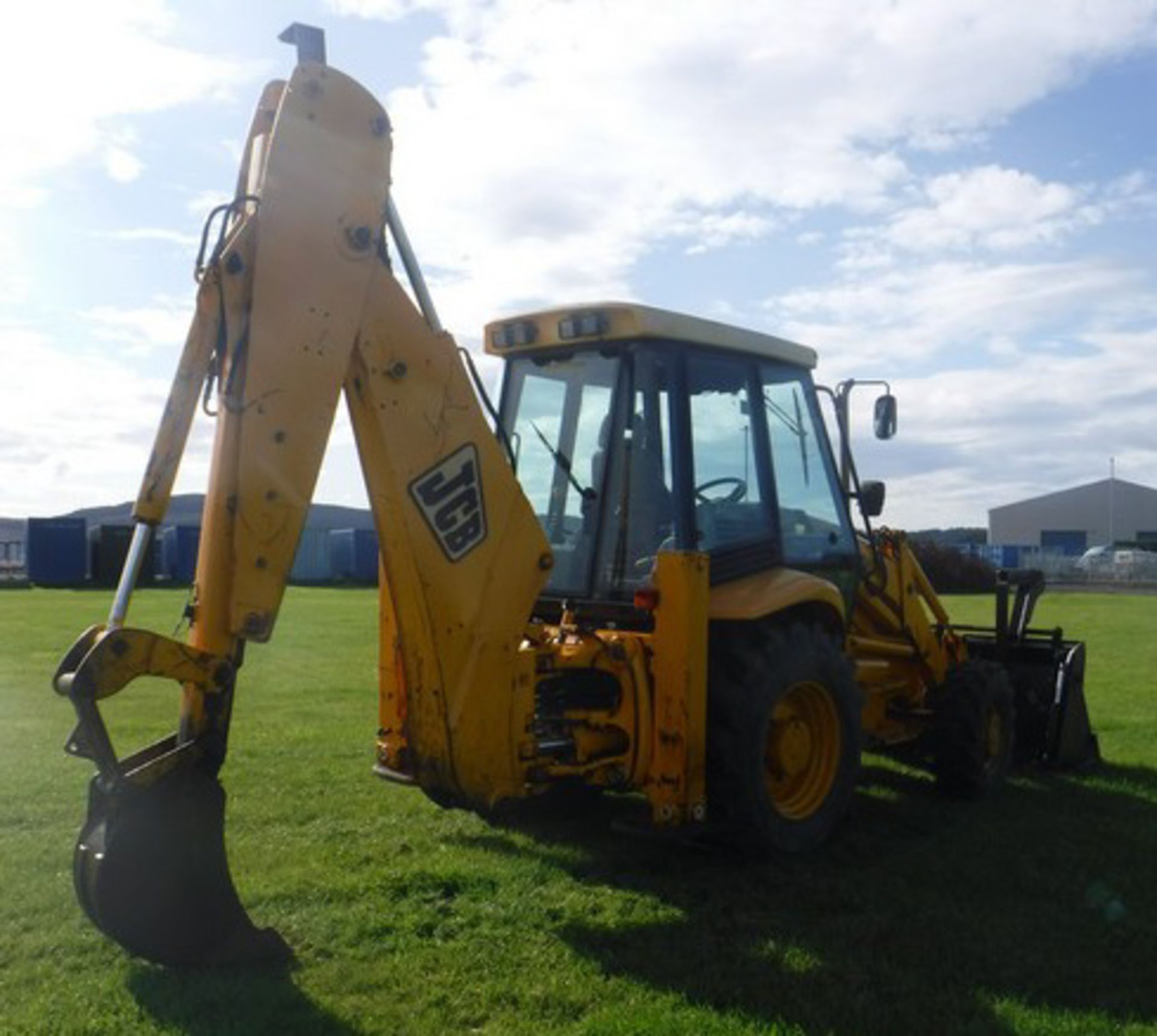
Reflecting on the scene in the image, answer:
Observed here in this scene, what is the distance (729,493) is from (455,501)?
1.84m

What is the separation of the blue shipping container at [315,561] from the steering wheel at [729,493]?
33.7 meters

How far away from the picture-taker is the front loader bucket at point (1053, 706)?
884 cm

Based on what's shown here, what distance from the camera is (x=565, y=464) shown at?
692 centimetres

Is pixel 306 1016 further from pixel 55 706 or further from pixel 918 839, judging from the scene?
pixel 55 706

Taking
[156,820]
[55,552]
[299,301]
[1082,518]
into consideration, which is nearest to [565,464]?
[299,301]

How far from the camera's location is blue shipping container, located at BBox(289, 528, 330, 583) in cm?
3988

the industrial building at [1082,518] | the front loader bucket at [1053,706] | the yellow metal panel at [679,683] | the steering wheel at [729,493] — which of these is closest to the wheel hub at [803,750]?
the yellow metal panel at [679,683]

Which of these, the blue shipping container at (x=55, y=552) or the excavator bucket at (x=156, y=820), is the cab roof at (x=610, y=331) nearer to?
the excavator bucket at (x=156, y=820)

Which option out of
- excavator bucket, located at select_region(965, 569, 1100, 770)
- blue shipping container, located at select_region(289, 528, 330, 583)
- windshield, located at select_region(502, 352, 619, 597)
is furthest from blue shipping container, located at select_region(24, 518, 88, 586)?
windshield, located at select_region(502, 352, 619, 597)

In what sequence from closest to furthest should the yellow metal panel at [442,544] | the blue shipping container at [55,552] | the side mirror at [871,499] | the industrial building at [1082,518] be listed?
the yellow metal panel at [442,544] < the side mirror at [871,499] < the blue shipping container at [55,552] < the industrial building at [1082,518]

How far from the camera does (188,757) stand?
469cm

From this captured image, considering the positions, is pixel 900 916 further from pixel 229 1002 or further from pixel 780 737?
pixel 229 1002

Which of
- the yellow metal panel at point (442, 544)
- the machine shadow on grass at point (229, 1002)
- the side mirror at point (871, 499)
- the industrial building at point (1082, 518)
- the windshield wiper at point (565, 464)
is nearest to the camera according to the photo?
the machine shadow on grass at point (229, 1002)

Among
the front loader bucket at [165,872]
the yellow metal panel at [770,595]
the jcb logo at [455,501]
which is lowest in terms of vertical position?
the front loader bucket at [165,872]
